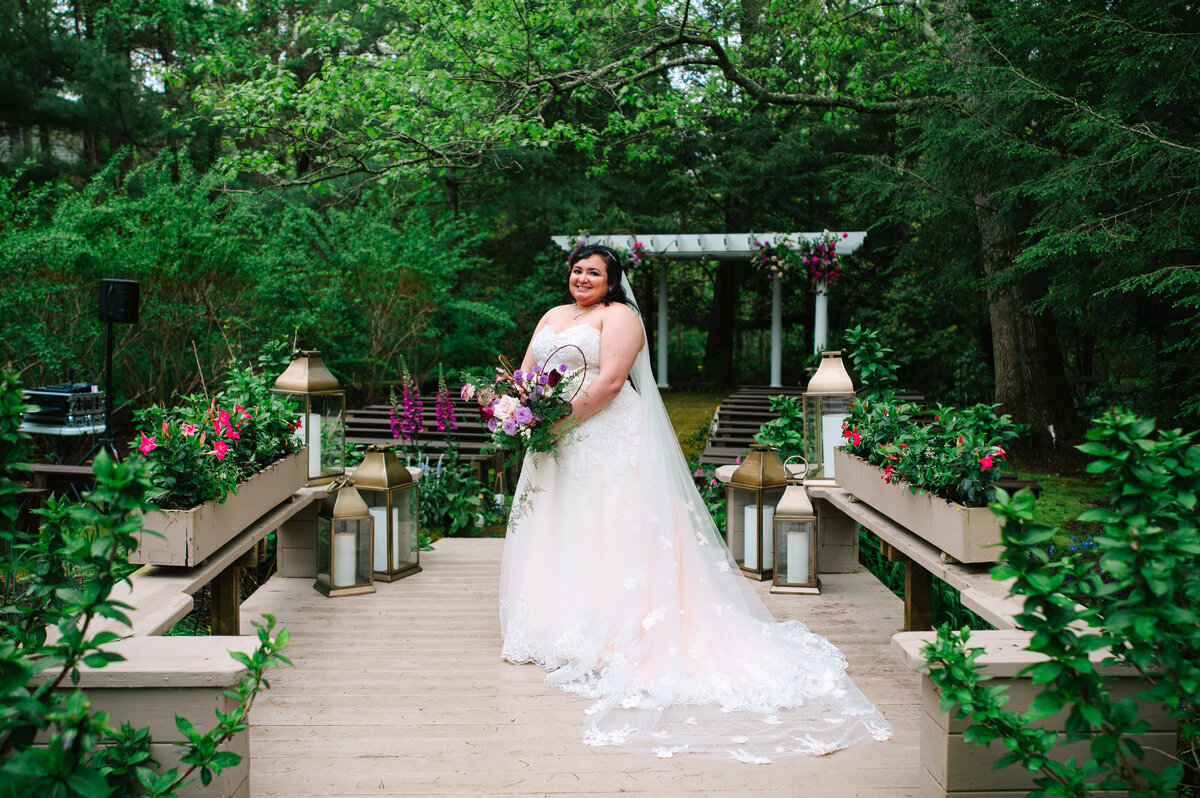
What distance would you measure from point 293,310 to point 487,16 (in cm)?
457

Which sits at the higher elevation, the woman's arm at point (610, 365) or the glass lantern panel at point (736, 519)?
the woman's arm at point (610, 365)

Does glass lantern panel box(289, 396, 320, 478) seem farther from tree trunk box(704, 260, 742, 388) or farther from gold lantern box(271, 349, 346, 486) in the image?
tree trunk box(704, 260, 742, 388)

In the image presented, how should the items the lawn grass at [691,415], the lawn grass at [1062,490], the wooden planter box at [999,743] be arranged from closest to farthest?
the wooden planter box at [999,743] < the lawn grass at [1062,490] < the lawn grass at [691,415]

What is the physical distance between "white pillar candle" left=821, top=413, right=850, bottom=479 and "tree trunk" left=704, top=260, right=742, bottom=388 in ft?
42.2

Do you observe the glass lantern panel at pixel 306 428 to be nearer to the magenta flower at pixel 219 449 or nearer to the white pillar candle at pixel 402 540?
the white pillar candle at pixel 402 540

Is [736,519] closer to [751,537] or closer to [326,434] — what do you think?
[751,537]

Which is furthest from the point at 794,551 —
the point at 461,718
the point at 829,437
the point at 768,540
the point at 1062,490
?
the point at 1062,490

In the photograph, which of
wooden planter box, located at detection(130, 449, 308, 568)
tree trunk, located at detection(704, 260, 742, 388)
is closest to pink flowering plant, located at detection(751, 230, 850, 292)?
tree trunk, located at detection(704, 260, 742, 388)

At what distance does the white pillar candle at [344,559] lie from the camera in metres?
4.59

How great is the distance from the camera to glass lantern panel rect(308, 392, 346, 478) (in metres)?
4.74

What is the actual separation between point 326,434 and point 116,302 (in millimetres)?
2653

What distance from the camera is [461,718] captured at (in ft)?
10.2

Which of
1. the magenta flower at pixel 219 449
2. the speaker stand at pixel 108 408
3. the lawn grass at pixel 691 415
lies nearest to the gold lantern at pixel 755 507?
the magenta flower at pixel 219 449

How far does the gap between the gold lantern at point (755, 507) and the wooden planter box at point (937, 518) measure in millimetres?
636
